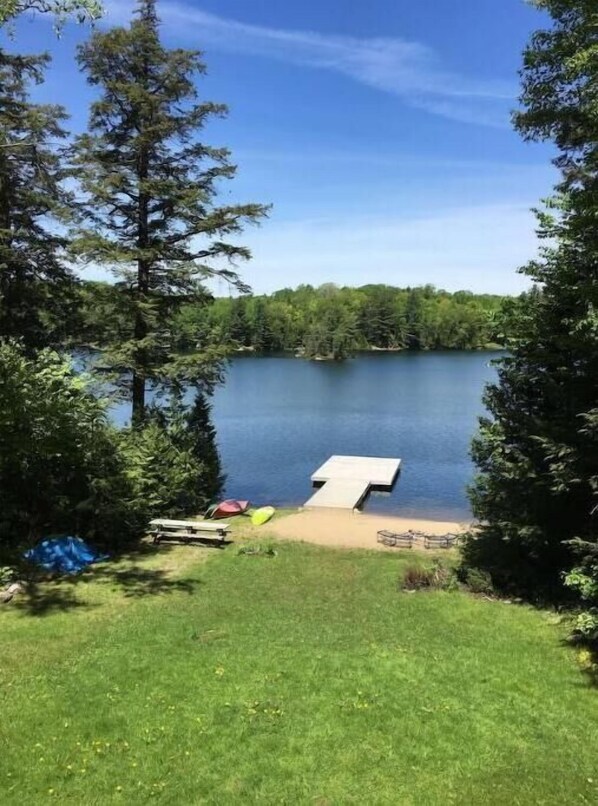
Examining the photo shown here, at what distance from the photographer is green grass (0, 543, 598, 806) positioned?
21.1 ft

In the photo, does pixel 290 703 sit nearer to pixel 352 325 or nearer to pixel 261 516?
pixel 261 516

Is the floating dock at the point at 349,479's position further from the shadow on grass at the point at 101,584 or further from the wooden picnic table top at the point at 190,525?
the shadow on grass at the point at 101,584

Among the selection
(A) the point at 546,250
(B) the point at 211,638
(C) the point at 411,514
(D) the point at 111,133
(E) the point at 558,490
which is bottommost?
(C) the point at 411,514

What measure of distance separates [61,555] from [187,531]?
12.1 ft

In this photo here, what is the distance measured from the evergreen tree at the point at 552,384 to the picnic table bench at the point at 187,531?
629 centimetres

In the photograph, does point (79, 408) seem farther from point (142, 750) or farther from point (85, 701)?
point (142, 750)

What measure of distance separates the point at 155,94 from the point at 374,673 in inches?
683

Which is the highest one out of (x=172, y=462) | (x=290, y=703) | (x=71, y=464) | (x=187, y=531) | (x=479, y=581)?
(x=71, y=464)

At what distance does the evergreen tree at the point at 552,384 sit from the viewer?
951 cm

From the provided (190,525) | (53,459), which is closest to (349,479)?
(190,525)

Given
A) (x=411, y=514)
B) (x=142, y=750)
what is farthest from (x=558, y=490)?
(x=411, y=514)

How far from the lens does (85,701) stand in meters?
7.92

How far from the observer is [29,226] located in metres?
18.5

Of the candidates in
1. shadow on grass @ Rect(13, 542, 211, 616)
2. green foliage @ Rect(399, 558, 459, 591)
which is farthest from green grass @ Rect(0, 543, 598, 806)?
green foliage @ Rect(399, 558, 459, 591)
